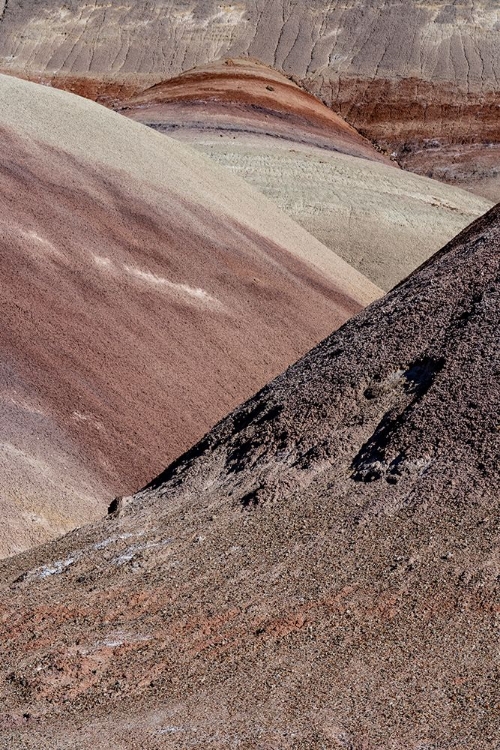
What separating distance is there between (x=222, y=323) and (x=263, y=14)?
46500mm

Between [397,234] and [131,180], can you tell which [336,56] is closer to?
[397,234]

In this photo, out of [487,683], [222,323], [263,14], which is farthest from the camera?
[263,14]

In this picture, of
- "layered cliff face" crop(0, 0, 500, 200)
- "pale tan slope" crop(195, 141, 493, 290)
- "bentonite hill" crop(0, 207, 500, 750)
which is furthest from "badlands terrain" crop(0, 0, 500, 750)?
"layered cliff face" crop(0, 0, 500, 200)

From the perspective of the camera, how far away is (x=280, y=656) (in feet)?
24.4

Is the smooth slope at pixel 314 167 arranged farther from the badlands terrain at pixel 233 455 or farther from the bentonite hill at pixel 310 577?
the bentonite hill at pixel 310 577

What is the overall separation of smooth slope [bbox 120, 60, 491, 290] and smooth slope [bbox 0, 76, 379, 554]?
12.1 feet

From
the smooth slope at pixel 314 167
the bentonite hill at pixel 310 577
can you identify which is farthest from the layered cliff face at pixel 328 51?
the bentonite hill at pixel 310 577

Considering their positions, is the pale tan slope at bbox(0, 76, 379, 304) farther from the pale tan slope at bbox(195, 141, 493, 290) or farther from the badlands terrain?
the pale tan slope at bbox(195, 141, 493, 290)

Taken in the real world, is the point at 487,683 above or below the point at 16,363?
above

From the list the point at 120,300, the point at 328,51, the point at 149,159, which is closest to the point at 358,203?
the point at 149,159

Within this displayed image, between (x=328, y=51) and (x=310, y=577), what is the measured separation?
53.4 m

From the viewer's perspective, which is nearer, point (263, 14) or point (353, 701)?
point (353, 701)

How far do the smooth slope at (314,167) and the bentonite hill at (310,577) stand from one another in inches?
678

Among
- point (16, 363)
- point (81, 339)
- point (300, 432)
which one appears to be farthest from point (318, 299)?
point (300, 432)
